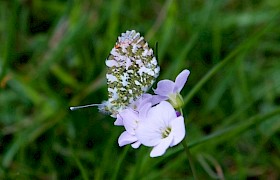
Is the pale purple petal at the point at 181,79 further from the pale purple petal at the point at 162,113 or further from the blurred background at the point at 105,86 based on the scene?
the blurred background at the point at 105,86

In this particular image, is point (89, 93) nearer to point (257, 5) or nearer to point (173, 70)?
point (173, 70)

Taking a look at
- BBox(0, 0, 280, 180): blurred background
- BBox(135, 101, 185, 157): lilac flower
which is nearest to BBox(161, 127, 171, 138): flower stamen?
BBox(135, 101, 185, 157): lilac flower

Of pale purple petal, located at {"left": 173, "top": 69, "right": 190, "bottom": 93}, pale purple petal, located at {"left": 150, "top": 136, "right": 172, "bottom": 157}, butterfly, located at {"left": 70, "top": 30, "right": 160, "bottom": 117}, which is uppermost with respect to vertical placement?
butterfly, located at {"left": 70, "top": 30, "right": 160, "bottom": 117}

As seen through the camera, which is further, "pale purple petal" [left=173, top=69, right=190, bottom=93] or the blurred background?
the blurred background

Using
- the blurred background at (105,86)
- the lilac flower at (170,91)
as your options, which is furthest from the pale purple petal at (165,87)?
the blurred background at (105,86)

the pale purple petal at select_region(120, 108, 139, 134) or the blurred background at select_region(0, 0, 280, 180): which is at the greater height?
the blurred background at select_region(0, 0, 280, 180)

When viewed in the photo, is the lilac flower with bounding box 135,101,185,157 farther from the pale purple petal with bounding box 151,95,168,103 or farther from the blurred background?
the blurred background

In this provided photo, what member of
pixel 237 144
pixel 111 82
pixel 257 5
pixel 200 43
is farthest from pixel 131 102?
pixel 257 5
